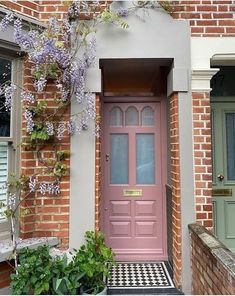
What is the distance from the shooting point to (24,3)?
334 centimetres

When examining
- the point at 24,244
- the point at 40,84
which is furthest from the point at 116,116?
the point at 24,244

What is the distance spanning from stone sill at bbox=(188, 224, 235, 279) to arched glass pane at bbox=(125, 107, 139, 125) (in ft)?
5.66

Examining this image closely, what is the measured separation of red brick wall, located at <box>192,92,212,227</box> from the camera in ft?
11.2

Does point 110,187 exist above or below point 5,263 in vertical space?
above

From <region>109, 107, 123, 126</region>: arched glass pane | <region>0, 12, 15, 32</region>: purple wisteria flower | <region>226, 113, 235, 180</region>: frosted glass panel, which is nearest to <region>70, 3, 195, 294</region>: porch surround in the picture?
<region>109, 107, 123, 126</region>: arched glass pane

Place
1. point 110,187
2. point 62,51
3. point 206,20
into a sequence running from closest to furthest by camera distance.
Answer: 1. point 62,51
2. point 206,20
3. point 110,187

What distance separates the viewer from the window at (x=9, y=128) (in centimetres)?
323

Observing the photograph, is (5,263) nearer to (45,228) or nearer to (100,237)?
(45,228)

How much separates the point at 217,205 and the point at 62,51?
289 centimetres

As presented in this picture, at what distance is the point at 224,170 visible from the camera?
4293mm

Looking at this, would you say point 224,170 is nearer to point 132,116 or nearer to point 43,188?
point 132,116

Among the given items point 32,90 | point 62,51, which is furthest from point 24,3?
point 32,90

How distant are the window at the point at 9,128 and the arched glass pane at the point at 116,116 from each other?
1370 millimetres

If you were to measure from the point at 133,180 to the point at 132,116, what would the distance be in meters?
0.91
